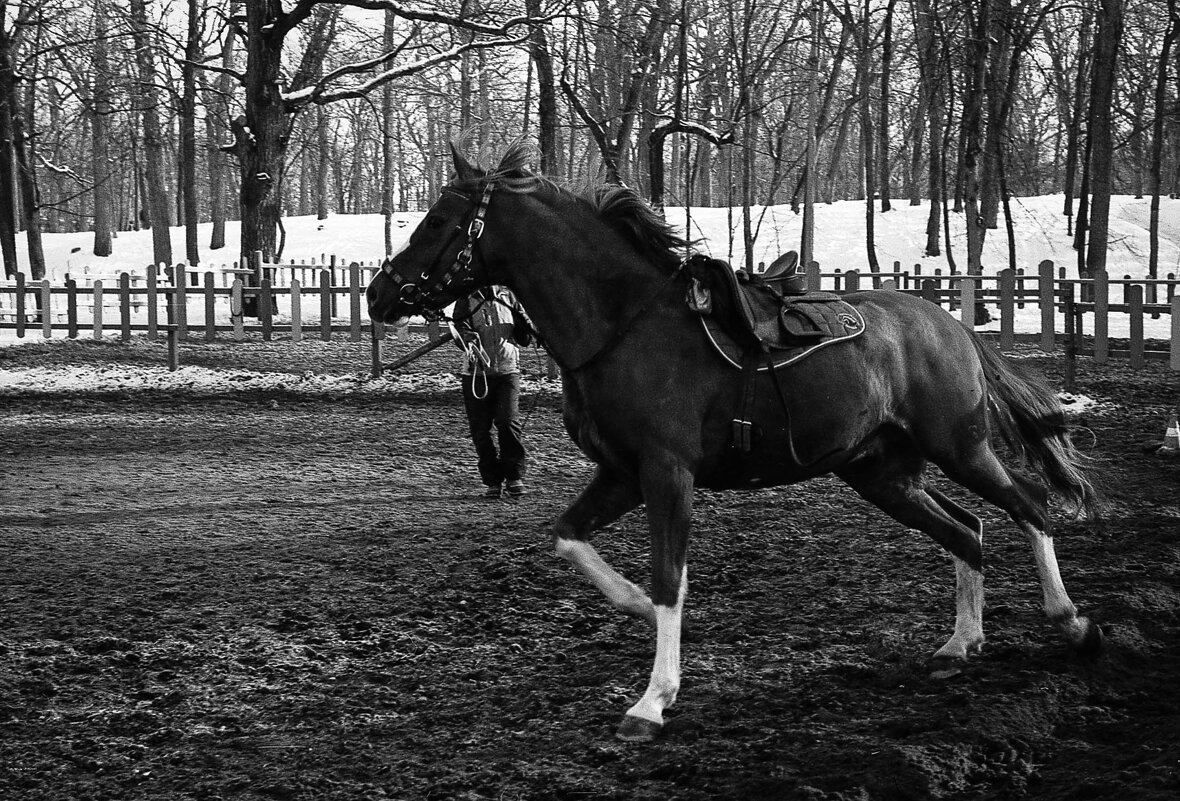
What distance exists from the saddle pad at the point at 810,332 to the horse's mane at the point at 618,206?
0.36m

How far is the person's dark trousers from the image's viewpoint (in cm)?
869

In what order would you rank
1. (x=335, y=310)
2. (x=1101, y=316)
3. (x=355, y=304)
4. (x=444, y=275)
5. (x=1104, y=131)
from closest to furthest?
(x=444, y=275) → (x=1101, y=316) → (x=355, y=304) → (x=1104, y=131) → (x=335, y=310)

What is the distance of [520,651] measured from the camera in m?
5.14

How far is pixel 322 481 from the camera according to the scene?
9.58 meters

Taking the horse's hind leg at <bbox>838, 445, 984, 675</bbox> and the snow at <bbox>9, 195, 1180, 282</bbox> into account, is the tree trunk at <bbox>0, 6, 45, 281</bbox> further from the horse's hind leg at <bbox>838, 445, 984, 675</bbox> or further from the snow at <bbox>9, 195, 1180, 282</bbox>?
the horse's hind leg at <bbox>838, 445, 984, 675</bbox>

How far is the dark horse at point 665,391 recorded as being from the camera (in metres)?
4.45

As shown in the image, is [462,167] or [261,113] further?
[261,113]

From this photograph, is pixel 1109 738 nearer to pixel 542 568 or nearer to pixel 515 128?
pixel 542 568

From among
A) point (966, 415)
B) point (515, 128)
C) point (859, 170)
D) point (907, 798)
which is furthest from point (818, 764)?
point (859, 170)

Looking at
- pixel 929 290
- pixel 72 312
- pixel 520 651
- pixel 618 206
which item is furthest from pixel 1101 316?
pixel 72 312

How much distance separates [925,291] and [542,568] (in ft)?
43.9

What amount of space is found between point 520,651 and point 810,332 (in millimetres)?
1858

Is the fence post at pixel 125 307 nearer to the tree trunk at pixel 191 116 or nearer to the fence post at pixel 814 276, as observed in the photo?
the tree trunk at pixel 191 116

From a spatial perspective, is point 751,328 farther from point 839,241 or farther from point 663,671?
point 839,241
